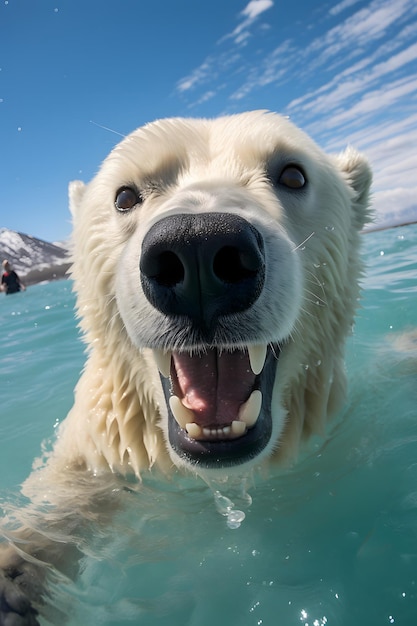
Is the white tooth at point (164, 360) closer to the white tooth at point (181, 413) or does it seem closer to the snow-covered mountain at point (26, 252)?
the white tooth at point (181, 413)

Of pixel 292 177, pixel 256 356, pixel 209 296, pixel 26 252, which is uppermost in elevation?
pixel 26 252

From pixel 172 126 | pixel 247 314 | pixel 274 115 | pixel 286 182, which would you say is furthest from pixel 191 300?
pixel 274 115

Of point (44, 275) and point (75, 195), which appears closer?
point (75, 195)

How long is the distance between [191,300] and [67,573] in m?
1.63

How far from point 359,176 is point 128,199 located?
1934mm

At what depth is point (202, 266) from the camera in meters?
2.04

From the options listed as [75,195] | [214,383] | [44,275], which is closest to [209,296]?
[214,383]

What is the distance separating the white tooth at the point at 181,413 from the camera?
266 centimetres

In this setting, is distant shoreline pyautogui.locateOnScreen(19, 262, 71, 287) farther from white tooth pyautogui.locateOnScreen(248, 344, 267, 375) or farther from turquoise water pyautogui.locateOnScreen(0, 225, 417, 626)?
white tooth pyautogui.locateOnScreen(248, 344, 267, 375)

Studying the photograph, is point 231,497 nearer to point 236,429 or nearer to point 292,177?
point 236,429

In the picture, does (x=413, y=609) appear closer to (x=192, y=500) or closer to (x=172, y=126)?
(x=192, y=500)

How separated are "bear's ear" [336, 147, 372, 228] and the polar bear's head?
1 centimetres

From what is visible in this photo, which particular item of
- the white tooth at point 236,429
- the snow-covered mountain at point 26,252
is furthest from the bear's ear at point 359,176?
the snow-covered mountain at point 26,252

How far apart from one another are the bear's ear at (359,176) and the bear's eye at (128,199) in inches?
68.7
